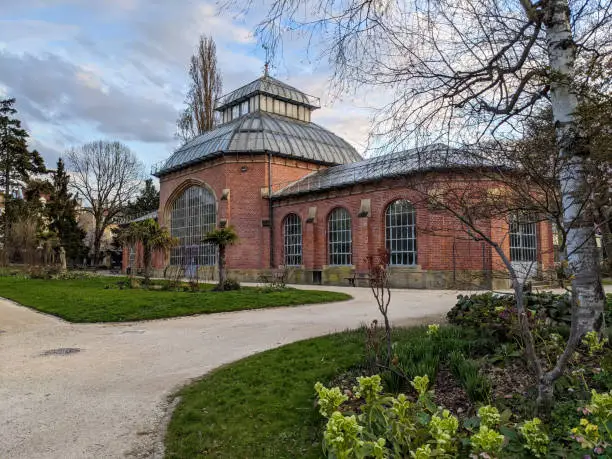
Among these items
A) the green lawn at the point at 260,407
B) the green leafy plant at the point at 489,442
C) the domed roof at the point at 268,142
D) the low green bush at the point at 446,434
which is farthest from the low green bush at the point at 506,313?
the domed roof at the point at 268,142

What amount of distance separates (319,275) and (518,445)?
73.1 ft

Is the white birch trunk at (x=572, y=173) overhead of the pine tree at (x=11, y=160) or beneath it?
beneath

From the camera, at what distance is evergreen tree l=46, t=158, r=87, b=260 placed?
46.1m

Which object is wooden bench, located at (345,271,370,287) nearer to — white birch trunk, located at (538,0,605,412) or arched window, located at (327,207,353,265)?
arched window, located at (327,207,353,265)

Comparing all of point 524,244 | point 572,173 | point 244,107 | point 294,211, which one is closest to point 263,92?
point 244,107

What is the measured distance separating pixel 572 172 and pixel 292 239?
75.1ft

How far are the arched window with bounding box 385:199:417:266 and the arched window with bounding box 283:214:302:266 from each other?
6.47 metres

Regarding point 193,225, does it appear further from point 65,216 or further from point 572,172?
point 572,172

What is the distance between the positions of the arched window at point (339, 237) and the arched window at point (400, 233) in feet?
8.27

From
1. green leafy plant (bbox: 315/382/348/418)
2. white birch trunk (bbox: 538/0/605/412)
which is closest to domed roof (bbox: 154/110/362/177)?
white birch trunk (bbox: 538/0/605/412)

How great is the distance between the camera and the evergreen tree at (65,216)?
4612 cm

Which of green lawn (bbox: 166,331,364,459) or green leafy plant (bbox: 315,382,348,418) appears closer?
green leafy plant (bbox: 315,382,348,418)

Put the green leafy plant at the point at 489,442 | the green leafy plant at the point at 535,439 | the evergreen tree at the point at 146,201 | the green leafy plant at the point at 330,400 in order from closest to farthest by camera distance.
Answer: the green leafy plant at the point at 489,442
the green leafy plant at the point at 535,439
the green leafy plant at the point at 330,400
the evergreen tree at the point at 146,201

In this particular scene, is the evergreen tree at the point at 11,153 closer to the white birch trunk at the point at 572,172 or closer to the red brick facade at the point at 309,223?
the red brick facade at the point at 309,223
